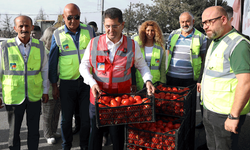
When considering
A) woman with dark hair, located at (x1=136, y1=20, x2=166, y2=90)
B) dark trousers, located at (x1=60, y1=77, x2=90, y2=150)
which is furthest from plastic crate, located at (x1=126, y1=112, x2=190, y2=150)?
woman with dark hair, located at (x1=136, y1=20, x2=166, y2=90)

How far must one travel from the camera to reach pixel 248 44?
2.01 m

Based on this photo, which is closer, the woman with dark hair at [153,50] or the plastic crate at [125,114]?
the plastic crate at [125,114]

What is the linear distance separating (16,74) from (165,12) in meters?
37.6

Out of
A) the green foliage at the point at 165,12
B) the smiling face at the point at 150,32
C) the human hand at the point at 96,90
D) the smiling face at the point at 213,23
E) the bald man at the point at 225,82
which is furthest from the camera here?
the green foliage at the point at 165,12

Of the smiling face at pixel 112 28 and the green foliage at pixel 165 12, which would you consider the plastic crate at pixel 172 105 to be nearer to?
the smiling face at pixel 112 28

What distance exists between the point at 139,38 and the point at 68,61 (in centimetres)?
156

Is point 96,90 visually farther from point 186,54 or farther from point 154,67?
point 186,54

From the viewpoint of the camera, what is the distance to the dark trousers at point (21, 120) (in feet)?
9.23

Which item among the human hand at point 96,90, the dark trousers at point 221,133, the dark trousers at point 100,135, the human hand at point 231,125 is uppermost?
the human hand at point 96,90

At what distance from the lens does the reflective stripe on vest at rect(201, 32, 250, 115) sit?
2076 millimetres

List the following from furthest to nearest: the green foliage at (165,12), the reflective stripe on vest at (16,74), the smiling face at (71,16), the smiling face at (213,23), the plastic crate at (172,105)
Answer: the green foliage at (165,12)
the smiling face at (71,16)
the reflective stripe on vest at (16,74)
the plastic crate at (172,105)
the smiling face at (213,23)

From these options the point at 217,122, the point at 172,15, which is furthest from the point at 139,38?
the point at 172,15

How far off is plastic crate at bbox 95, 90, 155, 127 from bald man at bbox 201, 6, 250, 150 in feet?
2.22

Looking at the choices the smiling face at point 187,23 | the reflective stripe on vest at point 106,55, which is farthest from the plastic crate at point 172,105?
the smiling face at point 187,23
